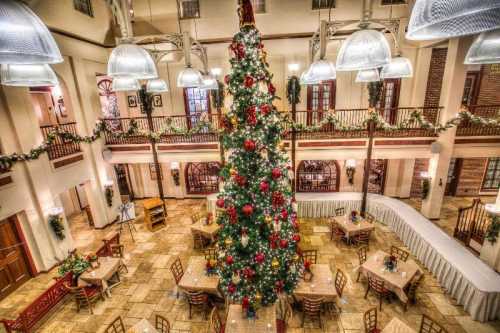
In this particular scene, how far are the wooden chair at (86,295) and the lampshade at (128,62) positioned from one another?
6.27m

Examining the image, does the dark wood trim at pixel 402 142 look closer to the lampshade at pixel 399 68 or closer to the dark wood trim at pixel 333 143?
the dark wood trim at pixel 333 143

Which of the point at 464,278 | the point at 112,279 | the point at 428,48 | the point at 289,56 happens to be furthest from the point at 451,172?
the point at 112,279

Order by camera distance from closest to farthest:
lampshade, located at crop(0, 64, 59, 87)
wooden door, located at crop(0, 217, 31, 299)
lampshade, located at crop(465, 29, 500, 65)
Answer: lampshade, located at crop(465, 29, 500, 65) < lampshade, located at crop(0, 64, 59, 87) < wooden door, located at crop(0, 217, 31, 299)

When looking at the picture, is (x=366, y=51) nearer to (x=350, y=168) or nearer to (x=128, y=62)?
(x=128, y=62)

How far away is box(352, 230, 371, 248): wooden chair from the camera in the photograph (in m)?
8.45

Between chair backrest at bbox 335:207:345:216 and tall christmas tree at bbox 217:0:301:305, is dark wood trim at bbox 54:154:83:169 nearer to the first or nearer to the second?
tall christmas tree at bbox 217:0:301:305

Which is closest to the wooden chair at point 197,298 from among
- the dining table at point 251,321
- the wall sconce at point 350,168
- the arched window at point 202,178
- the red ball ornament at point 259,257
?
the dining table at point 251,321

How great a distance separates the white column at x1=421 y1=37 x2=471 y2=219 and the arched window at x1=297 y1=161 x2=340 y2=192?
4.10 metres

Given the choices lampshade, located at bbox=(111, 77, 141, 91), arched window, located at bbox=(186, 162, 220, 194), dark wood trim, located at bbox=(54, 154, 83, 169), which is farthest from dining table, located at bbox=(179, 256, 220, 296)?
arched window, located at bbox=(186, 162, 220, 194)

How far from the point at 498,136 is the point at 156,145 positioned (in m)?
14.2

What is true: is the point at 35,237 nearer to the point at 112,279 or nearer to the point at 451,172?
the point at 112,279

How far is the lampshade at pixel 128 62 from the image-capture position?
2658 mm

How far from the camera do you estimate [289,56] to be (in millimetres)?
11352

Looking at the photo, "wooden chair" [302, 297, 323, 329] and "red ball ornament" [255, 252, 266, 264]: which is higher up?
"red ball ornament" [255, 252, 266, 264]
